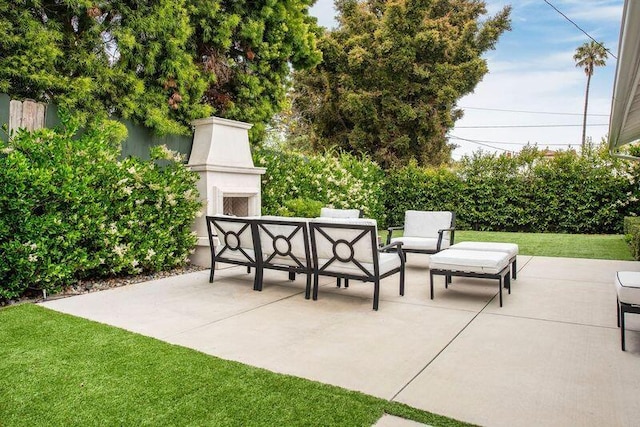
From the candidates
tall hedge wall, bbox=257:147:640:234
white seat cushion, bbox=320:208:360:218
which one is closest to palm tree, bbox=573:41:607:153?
tall hedge wall, bbox=257:147:640:234

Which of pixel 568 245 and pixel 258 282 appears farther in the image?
pixel 568 245

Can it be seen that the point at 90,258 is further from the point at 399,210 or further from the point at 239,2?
the point at 399,210

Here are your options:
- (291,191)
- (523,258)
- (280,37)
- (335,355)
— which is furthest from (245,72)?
(335,355)

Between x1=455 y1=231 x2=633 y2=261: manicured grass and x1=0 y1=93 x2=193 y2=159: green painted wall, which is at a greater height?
x1=0 y1=93 x2=193 y2=159: green painted wall

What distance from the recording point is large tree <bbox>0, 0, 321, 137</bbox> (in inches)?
210

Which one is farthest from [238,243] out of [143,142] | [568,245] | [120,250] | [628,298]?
[568,245]

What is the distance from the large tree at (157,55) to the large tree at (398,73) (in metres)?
7.43

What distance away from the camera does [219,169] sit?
22.7 ft

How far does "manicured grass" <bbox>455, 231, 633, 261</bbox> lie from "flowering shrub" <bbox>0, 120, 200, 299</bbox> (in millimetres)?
6615

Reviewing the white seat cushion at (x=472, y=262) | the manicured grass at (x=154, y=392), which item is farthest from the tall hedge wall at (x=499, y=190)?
the manicured grass at (x=154, y=392)

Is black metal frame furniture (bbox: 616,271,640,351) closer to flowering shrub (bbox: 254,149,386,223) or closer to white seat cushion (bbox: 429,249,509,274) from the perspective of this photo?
white seat cushion (bbox: 429,249,509,274)

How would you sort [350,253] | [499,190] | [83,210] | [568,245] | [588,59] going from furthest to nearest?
[588,59]
[499,190]
[568,245]
[83,210]
[350,253]

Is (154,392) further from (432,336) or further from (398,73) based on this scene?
(398,73)

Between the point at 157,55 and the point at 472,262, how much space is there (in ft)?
18.0
